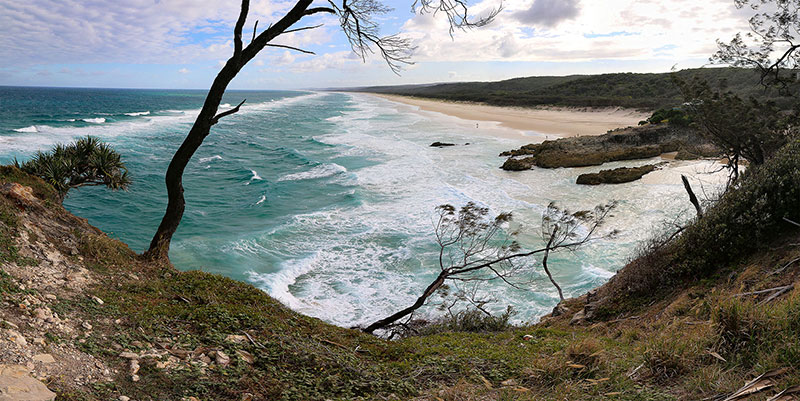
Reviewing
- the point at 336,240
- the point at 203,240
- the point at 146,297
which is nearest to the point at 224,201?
the point at 203,240

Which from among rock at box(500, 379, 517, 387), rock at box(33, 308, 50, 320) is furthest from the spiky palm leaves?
rock at box(500, 379, 517, 387)

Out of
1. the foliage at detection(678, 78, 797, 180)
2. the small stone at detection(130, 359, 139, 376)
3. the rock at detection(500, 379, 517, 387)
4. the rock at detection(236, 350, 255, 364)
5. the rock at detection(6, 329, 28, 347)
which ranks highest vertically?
the foliage at detection(678, 78, 797, 180)

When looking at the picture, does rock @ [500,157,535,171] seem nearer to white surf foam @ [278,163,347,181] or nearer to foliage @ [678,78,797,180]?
white surf foam @ [278,163,347,181]

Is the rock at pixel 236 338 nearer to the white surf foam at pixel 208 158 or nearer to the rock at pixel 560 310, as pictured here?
the rock at pixel 560 310

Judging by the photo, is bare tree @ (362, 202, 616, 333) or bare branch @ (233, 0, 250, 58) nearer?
bare branch @ (233, 0, 250, 58)

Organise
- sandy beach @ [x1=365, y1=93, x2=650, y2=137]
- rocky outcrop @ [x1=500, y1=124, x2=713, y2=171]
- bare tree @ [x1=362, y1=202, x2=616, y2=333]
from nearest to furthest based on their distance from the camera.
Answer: bare tree @ [x1=362, y1=202, x2=616, y2=333]
rocky outcrop @ [x1=500, y1=124, x2=713, y2=171]
sandy beach @ [x1=365, y1=93, x2=650, y2=137]

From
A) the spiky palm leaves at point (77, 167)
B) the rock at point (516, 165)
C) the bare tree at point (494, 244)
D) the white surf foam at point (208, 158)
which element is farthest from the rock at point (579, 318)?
the white surf foam at point (208, 158)

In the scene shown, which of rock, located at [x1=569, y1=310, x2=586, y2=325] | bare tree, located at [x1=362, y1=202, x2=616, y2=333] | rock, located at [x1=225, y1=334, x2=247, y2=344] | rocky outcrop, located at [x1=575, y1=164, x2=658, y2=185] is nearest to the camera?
rock, located at [x1=225, y1=334, x2=247, y2=344]
